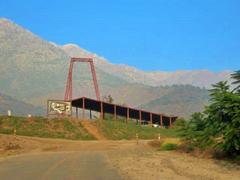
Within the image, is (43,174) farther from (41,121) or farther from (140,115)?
(140,115)

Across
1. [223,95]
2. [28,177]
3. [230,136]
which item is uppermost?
[223,95]

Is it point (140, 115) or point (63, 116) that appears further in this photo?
point (140, 115)

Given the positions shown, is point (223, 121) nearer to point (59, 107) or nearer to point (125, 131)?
point (125, 131)

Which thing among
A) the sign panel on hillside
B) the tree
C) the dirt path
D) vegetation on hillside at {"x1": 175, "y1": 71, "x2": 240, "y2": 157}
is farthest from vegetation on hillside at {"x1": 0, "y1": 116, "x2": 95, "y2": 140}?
the tree

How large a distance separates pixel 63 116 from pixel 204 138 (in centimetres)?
6192

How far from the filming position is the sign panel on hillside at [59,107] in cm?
8956

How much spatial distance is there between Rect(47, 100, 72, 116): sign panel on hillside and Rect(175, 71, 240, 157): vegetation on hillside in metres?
60.8

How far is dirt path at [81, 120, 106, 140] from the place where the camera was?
243 feet

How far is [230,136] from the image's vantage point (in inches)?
943

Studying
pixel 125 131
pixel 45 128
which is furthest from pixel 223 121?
pixel 125 131

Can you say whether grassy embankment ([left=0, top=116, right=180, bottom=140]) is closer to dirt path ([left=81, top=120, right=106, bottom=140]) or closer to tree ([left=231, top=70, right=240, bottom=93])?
dirt path ([left=81, top=120, right=106, bottom=140])

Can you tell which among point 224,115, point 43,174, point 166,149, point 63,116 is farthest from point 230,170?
point 63,116

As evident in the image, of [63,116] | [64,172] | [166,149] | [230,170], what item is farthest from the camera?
[63,116]

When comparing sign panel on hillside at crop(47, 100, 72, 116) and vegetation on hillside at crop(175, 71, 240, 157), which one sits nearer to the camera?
vegetation on hillside at crop(175, 71, 240, 157)
